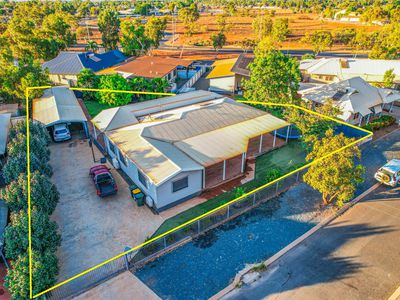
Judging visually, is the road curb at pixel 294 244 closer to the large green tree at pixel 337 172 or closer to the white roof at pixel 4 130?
the large green tree at pixel 337 172

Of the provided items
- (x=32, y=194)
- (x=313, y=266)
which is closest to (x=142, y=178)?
(x=32, y=194)

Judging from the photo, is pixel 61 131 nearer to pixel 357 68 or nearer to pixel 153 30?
pixel 357 68

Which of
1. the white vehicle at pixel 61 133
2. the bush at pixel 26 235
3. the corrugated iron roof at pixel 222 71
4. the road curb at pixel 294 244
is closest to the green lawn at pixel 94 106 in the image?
the white vehicle at pixel 61 133

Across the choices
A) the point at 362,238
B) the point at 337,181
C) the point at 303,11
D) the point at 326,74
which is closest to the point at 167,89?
the point at 326,74

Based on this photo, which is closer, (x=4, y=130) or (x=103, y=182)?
(x=103, y=182)

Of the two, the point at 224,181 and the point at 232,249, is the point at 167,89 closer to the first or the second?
the point at 224,181

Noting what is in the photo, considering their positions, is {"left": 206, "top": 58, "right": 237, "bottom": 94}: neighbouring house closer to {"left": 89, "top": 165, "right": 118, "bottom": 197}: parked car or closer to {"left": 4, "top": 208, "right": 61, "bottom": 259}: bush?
{"left": 89, "top": 165, "right": 118, "bottom": 197}: parked car
